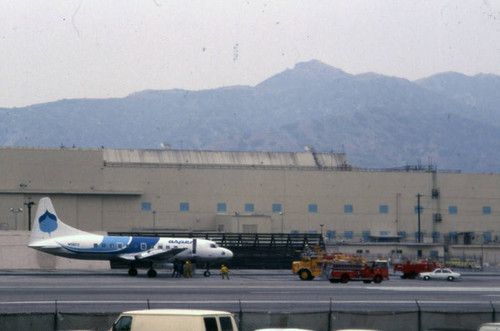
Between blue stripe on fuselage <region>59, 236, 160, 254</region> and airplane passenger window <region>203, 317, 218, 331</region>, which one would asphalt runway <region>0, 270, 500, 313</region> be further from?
airplane passenger window <region>203, 317, 218, 331</region>

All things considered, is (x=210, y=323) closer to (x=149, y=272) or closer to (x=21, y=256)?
(x=149, y=272)

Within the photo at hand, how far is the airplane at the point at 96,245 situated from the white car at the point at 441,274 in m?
18.4

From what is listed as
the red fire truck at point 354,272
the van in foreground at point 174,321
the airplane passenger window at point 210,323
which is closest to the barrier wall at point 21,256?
the red fire truck at point 354,272

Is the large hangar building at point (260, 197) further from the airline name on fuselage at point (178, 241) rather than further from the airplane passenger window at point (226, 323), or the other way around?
the airplane passenger window at point (226, 323)

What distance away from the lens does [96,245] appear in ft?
215

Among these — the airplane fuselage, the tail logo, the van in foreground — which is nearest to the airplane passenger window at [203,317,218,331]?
the van in foreground

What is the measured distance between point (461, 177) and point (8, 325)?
90502 millimetres

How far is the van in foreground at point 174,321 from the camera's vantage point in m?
19.7

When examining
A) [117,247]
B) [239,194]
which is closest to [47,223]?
[117,247]

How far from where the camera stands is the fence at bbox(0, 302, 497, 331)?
27562 mm

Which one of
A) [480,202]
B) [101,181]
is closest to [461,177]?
[480,202]

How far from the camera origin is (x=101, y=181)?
9725cm

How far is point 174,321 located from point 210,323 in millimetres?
892

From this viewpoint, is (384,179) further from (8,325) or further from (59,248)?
(8,325)
